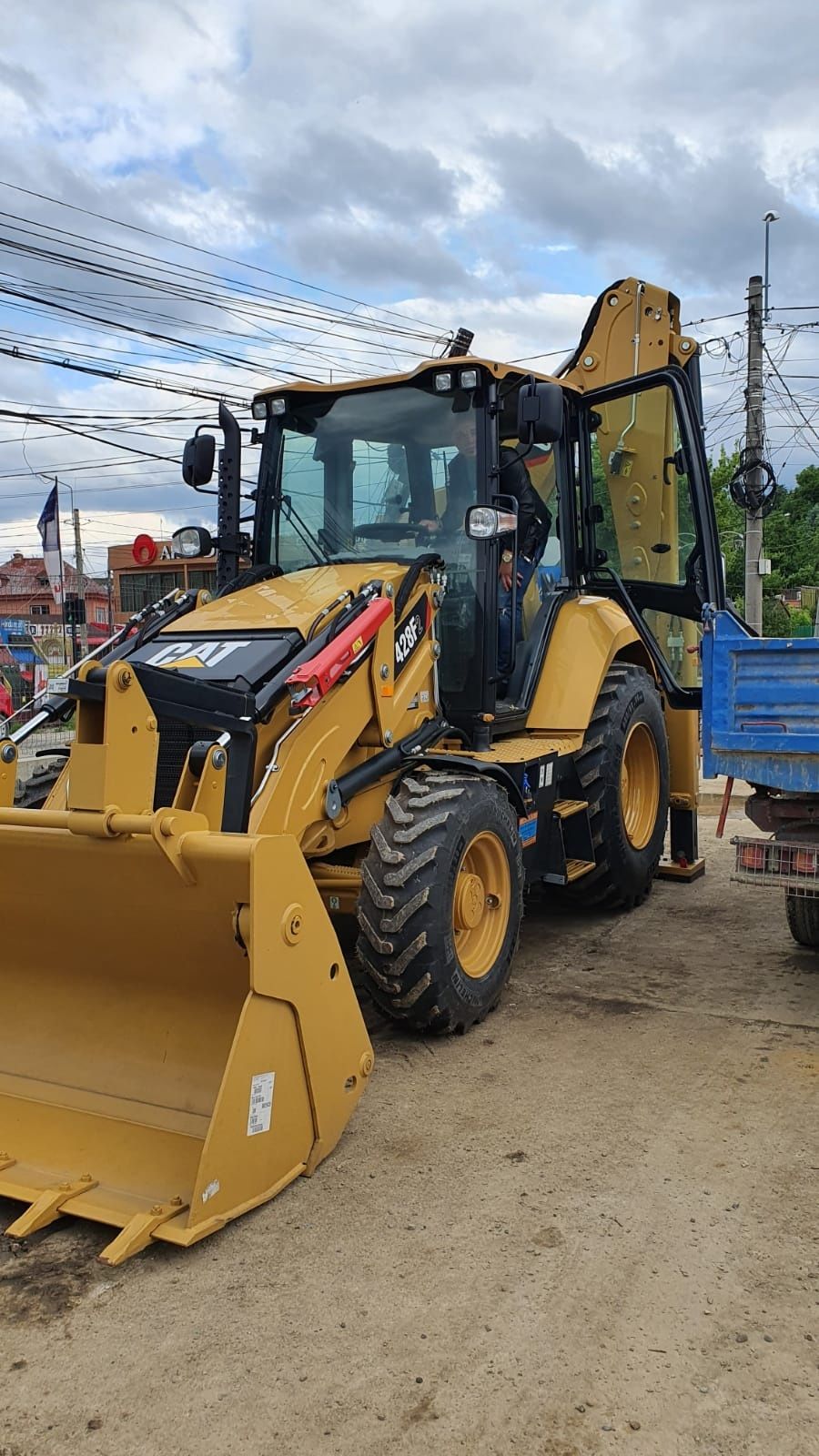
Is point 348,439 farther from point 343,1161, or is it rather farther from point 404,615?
point 343,1161

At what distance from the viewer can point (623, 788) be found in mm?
6785

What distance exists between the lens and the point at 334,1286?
9.93 feet

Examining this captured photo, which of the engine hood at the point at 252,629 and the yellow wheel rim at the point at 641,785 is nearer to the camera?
the engine hood at the point at 252,629

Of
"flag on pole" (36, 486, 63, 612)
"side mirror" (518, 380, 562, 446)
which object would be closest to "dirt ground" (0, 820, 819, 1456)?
"side mirror" (518, 380, 562, 446)

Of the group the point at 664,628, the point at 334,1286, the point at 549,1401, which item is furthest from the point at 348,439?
the point at 549,1401

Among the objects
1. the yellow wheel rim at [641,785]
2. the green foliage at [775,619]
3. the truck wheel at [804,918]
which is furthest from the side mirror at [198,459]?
the green foliage at [775,619]

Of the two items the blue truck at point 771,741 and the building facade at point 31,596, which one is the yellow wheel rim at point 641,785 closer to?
the blue truck at point 771,741

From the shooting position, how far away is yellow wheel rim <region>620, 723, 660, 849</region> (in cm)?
698

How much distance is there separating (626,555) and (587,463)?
A: 2.95 ft

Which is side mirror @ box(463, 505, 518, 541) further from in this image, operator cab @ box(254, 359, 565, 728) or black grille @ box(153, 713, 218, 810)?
black grille @ box(153, 713, 218, 810)

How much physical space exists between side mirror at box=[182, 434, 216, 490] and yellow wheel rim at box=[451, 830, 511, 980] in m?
Answer: 2.52

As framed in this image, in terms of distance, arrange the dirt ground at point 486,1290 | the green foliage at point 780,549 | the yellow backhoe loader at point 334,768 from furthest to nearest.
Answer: the green foliage at point 780,549
the yellow backhoe loader at point 334,768
the dirt ground at point 486,1290

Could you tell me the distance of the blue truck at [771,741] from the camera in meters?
→ 5.12

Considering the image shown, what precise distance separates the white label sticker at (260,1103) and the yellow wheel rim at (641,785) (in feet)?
13.2
